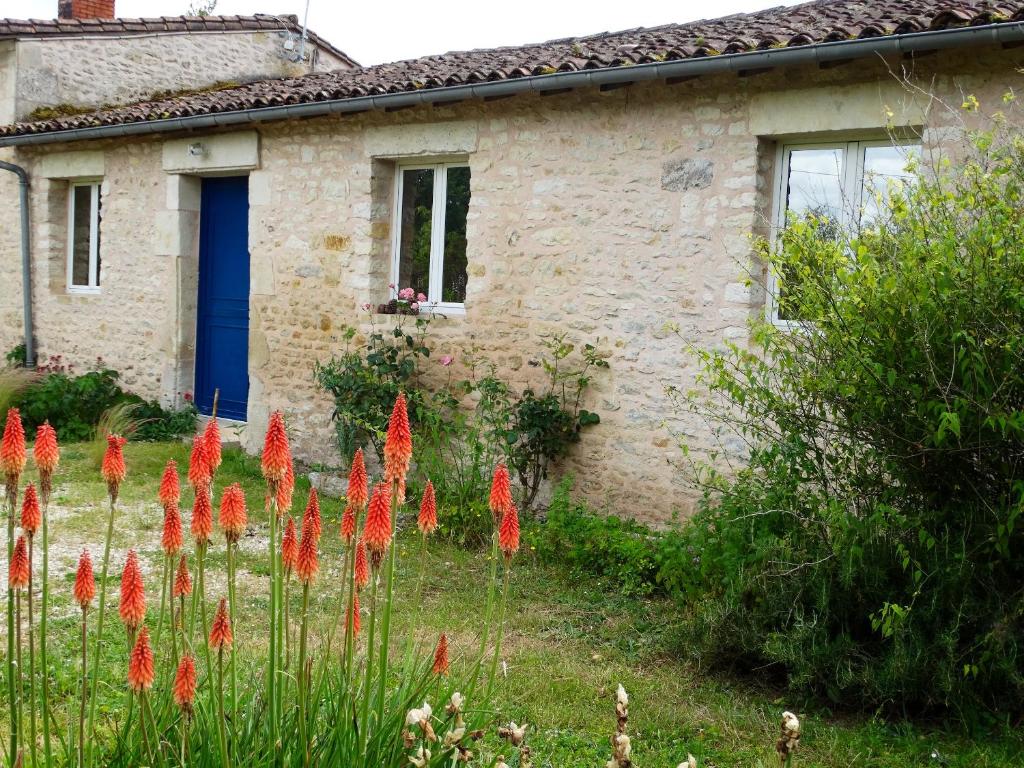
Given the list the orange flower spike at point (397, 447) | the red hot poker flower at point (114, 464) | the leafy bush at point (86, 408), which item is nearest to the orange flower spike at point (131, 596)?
the red hot poker flower at point (114, 464)

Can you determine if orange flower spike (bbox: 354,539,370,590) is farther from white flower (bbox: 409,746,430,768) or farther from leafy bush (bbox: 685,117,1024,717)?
leafy bush (bbox: 685,117,1024,717)

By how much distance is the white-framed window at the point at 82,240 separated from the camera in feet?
38.6

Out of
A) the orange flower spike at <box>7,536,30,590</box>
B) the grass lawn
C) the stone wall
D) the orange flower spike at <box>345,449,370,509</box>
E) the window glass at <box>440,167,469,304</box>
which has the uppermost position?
the stone wall

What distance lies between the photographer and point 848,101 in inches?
244

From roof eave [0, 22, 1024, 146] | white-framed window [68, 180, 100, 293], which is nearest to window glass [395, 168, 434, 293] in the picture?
roof eave [0, 22, 1024, 146]

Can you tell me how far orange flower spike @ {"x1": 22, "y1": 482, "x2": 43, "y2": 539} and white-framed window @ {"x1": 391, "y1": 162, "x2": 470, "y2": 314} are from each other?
6196 mm

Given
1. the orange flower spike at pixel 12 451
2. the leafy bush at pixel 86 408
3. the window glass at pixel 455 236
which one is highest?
the window glass at pixel 455 236

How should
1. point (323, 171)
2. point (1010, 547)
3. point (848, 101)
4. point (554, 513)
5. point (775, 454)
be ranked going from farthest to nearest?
point (323, 171) → point (554, 513) → point (848, 101) → point (775, 454) → point (1010, 547)

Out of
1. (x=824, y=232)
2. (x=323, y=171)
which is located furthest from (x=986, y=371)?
(x=323, y=171)

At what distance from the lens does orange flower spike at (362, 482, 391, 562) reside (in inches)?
84.4

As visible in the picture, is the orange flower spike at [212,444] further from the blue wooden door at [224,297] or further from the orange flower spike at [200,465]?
the blue wooden door at [224,297]

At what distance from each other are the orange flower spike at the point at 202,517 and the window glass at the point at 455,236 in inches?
246

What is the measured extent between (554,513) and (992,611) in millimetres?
3161

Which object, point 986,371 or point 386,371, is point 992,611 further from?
point 386,371
